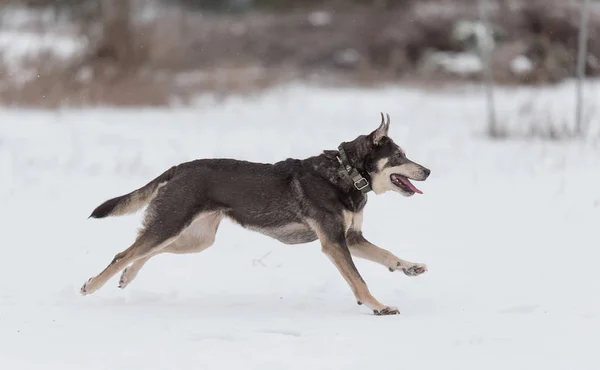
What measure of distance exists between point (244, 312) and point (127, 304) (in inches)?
31.3

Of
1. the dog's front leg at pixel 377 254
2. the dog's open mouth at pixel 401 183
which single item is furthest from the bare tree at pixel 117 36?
the dog's open mouth at pixel 401 183

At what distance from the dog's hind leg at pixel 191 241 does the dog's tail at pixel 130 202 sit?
0.33 metres

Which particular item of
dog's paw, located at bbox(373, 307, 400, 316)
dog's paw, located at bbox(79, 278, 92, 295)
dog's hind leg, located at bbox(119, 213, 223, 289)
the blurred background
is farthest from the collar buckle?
the blurred background

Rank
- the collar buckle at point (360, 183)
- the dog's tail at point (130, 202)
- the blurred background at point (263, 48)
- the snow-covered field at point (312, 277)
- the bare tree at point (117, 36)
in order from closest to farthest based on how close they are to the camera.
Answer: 1. the snow-covered field at point (312, 277)
2. the collar buckle at point (360, 183)
3. the dog's tail at point (130, 202)
4. the blurred background at point (263, 48)
5. the bare tree at point (117, 36)

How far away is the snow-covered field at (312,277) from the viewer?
4.89 m

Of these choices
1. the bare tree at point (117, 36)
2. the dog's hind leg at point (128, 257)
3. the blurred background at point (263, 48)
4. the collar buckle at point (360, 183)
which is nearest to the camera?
the collar buckle at point (360, 183)

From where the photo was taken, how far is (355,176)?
601cm

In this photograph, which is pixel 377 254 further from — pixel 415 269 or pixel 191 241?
pixel 191 241

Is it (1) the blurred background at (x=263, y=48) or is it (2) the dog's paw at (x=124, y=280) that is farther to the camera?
(1) the blurred background at (x=263, y=48)

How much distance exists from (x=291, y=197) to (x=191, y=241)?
0.86 m

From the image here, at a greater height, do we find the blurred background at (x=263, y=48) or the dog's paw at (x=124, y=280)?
the dog's paw at (x=124, y=280)

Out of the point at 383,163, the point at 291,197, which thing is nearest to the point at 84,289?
the point at 291,197

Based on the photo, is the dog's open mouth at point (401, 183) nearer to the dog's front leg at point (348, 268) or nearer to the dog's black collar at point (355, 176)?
the dog's black collar at point (355, 176)

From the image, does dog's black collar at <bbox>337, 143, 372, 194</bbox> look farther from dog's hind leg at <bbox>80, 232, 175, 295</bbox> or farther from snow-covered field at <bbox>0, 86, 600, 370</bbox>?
dog's hind leg at <bbox>80, 232, 175, 295</bbox>
